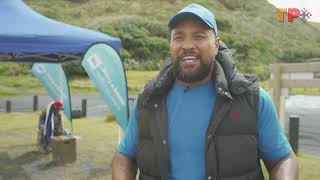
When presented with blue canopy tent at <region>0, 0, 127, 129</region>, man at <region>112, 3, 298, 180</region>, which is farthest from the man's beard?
blue canopy tent at <region>0, 0, 127, 129</region>

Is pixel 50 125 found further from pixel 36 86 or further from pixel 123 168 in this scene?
pixel 36 86

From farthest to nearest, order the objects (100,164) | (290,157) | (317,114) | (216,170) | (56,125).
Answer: (317,114) → (56,125) → (100,164) → (290,157) → (216,170)

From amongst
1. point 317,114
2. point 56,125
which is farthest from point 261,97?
point 317,114

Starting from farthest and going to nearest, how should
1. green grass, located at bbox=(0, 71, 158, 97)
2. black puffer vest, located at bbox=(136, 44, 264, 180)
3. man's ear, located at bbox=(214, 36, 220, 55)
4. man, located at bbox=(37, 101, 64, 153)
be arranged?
green grass, located at bbox=(0, 71, 158, 97) → man, located at bbox=(37, 101, 64, 153) → man's ear, located at bbox=(214, 36, 220, 55) → black puffer vest, located at bbox=(136, 44, 264, 180)

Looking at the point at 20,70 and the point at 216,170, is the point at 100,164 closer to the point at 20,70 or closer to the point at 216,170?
the point at 216,170

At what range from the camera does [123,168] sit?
2.29m

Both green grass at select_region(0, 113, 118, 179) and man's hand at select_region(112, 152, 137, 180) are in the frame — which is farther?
green grass at select_region(0, 113, 118, 179)

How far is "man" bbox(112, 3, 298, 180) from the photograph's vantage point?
2039 millimetres

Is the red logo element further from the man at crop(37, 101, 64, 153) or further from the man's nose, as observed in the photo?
the man at crop(37, 101, 64, 153)

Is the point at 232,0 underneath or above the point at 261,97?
above

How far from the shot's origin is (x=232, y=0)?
100m

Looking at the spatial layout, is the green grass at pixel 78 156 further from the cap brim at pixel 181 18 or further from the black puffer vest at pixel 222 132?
the cap brim at pixel 181 18

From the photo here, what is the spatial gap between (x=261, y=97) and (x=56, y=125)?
7565 mm

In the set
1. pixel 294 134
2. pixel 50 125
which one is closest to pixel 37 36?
pixel 50 125
